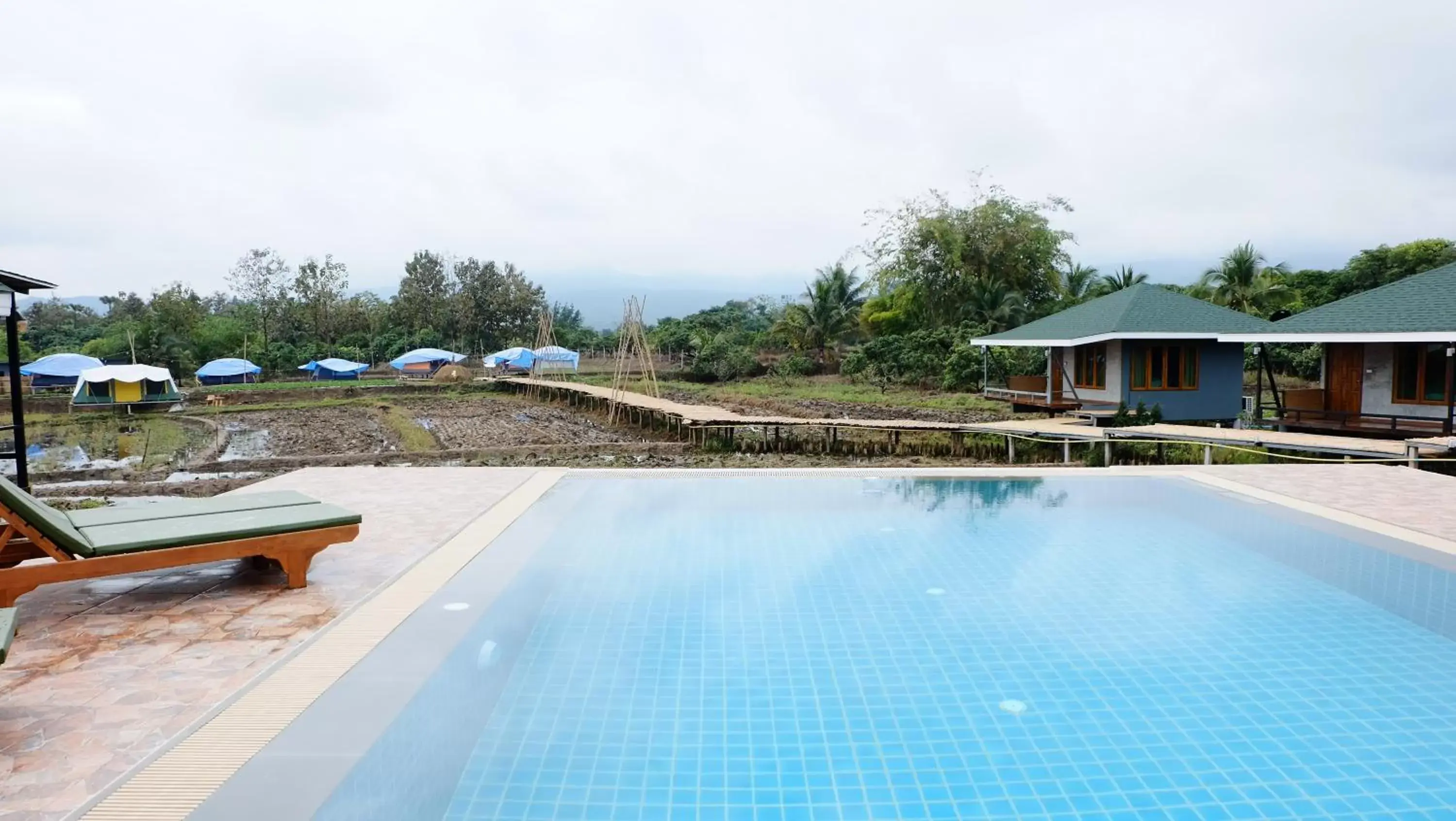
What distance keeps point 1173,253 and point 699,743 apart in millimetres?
224756

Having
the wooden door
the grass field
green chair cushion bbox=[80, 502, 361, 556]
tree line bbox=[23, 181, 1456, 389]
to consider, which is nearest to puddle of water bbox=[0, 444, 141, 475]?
green chair cushion bbox=[80, 502, 361, 556]

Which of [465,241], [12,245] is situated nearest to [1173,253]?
[465,241]

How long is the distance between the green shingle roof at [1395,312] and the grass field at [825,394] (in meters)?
6.75

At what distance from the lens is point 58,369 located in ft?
100

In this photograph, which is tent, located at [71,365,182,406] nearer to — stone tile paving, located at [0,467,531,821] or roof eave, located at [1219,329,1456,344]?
stone tile paving, located at [0,467,531,821]

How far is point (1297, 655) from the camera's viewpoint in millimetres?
4188

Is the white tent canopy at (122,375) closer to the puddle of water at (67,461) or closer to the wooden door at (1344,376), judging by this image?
the puddle of water at (67,461)

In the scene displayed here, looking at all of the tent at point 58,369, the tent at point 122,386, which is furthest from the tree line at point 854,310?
the tent at point 122,386

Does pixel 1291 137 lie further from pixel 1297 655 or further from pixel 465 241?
pixel 465 241

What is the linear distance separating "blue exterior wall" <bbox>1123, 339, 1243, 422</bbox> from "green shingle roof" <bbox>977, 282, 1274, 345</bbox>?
0.32 m

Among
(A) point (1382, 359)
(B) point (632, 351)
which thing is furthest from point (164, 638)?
(B) point (632, 351)

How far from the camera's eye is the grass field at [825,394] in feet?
68.7

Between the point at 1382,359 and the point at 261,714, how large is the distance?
611 inches

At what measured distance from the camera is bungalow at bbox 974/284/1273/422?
619 inches
